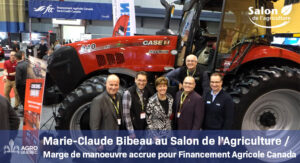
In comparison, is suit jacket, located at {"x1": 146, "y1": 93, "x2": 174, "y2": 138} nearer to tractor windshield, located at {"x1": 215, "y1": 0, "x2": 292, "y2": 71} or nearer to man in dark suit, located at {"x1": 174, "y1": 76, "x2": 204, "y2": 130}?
man in dark suit, located at {"x1": 174, "y1": 76, "x2": 204, "y2": 130}

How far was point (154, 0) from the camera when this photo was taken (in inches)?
699

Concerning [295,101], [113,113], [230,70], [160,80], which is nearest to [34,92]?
[113,113]

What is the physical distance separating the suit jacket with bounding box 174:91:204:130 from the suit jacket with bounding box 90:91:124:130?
0.71 m

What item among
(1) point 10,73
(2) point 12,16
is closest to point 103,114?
(1) point 10,73

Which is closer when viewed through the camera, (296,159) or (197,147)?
(197,147)

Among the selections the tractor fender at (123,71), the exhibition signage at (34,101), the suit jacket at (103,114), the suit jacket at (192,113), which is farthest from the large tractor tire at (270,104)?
the exhibition signage at (34,101)

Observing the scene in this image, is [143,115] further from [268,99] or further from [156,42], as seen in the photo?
[268,99]

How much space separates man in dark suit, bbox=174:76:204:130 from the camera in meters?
2.66

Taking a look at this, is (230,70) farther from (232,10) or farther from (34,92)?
(34,92)

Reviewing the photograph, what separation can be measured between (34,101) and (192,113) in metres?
1.83

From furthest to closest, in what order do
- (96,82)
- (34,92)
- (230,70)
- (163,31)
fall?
(163,31), (230,70), (96,82), (34,92)

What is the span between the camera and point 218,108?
2.69 metres

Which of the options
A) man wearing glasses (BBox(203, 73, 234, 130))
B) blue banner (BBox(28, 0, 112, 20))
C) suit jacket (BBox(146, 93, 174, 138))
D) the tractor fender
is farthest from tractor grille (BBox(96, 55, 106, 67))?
blue banner (BBox(28, 0, 112, 20))

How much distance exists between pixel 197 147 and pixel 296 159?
1.49 m
